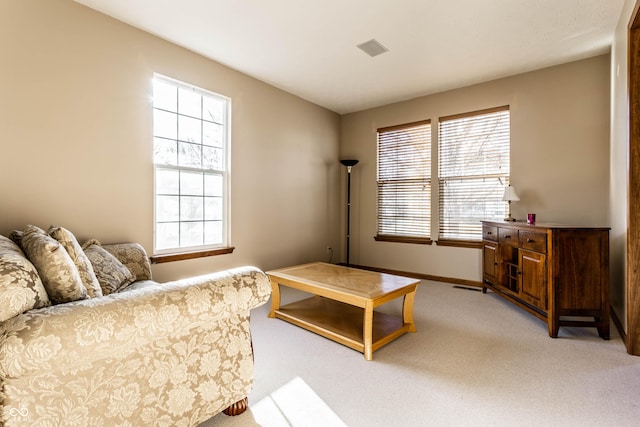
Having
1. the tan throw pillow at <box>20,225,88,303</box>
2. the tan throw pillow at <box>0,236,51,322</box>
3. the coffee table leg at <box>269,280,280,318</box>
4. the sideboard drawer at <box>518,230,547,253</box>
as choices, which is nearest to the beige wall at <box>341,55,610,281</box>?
the sideboard drawer at <box>518,230,547,253</box>

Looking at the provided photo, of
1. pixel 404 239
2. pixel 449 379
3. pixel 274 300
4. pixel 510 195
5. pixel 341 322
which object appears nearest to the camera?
pixel 449 379

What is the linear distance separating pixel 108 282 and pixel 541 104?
4.72 m

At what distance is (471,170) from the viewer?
14.0ft

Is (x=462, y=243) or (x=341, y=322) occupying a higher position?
(x=462, y=243)

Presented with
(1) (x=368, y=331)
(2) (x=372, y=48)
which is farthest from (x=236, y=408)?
(2) (x=372, y=48)

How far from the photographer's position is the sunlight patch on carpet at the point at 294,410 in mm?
1617

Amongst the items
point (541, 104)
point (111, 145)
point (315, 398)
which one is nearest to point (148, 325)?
point (315, 398)

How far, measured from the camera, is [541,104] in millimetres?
3740

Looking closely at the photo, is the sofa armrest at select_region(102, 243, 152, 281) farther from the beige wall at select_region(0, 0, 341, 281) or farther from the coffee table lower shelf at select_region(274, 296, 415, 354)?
the coffee table lower shelf at select_region(274, 296, 415, 354)

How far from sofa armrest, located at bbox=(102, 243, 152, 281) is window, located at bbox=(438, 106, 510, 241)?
12.2 ft

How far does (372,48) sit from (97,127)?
8.85 ft

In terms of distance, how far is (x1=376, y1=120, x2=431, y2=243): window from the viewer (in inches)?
185

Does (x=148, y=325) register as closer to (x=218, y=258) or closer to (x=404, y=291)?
(x=404, y=291)

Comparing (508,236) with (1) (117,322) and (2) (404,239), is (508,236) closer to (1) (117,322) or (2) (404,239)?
(2) (404,239)
